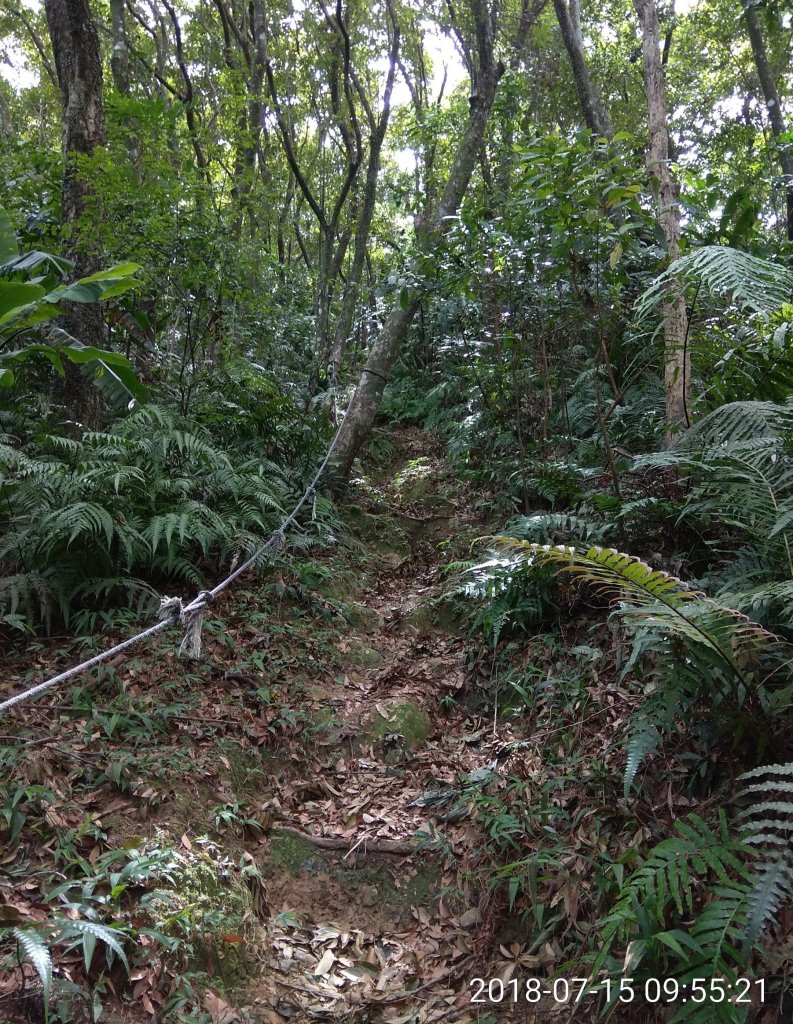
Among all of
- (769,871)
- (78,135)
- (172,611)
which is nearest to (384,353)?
(78,135)

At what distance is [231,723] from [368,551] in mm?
2941

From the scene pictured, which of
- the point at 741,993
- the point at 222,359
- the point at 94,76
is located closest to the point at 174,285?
the point at 222,359

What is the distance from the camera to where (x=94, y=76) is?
5.57m

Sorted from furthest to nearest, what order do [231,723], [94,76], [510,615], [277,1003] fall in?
[94,76] → [510,615] → [231,723] → [277,1003]

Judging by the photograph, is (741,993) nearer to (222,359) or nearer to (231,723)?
(231,723)

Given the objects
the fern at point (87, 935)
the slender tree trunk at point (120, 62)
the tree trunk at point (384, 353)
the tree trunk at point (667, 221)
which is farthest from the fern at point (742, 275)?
the slender tree trunk at point (120, 62)

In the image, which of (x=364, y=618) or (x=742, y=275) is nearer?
(x=742, y=275)

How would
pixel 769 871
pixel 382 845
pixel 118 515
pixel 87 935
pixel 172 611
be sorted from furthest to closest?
pixel 118 515
pixel 382 845
pixel 172 611
pixel 87 935
pixel 769 871

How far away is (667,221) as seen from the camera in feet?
16.0

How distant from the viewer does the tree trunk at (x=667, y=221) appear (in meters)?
4.23

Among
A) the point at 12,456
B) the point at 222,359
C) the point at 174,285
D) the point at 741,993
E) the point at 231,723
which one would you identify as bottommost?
the point at 741,993

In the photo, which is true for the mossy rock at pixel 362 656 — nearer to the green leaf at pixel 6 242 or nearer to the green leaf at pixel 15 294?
the green leaf at pixel 15 294

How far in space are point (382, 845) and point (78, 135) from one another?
6.07 meters

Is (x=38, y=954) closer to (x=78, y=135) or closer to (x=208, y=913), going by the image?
(x=208, y=913)
